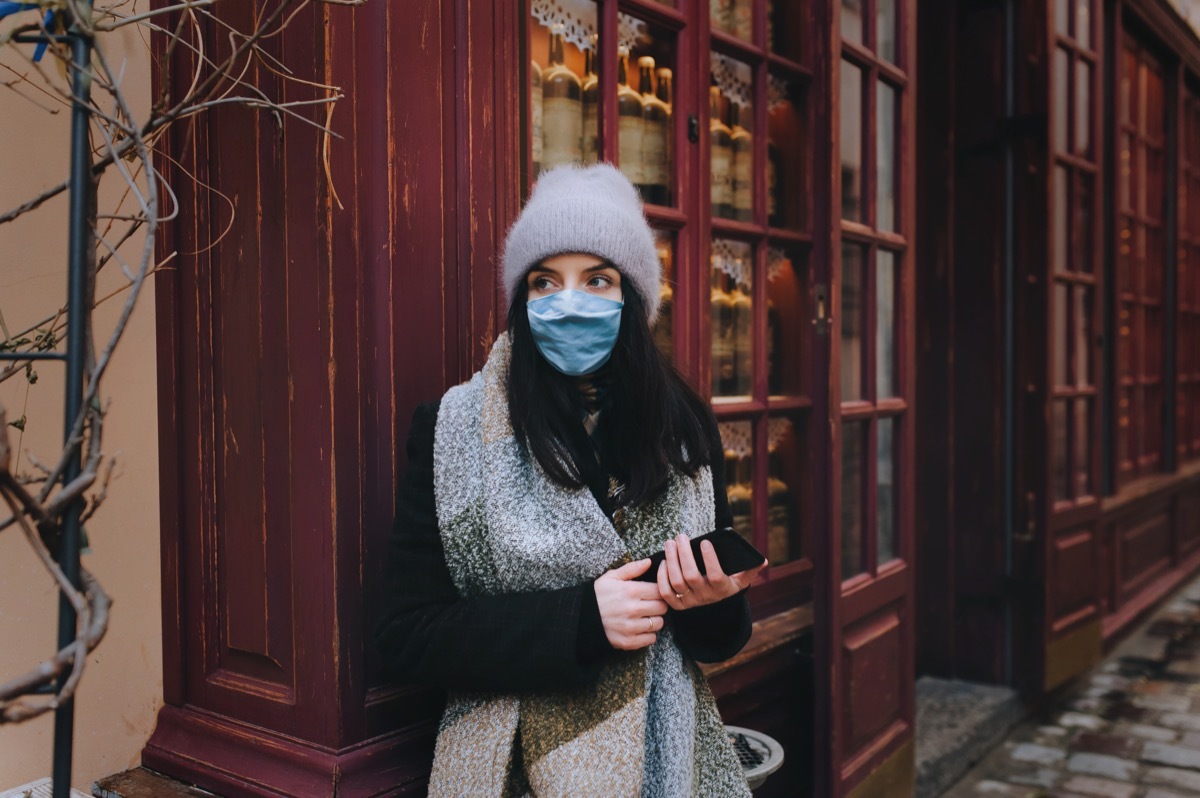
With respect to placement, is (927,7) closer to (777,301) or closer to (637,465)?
(777,301)

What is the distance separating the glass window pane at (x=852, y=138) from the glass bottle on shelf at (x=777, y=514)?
866 millimetres

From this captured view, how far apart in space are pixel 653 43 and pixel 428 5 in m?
0.96

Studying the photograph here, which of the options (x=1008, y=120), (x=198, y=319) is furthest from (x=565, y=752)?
(x=1008, y=120)

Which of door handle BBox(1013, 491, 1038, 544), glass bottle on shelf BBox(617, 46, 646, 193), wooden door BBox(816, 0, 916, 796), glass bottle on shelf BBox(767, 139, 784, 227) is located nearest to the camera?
glass bottle on shelf BBox(617, 46, 646, 193)

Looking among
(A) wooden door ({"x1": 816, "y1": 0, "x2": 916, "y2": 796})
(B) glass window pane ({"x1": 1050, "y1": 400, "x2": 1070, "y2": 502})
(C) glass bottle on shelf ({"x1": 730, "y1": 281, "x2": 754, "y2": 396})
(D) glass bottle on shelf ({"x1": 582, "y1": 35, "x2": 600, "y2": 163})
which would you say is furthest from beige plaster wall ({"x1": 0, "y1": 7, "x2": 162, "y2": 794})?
(B) glass window pane ({"x1": 1050, "y1": 400, "x2": 1070, "y2": 502})

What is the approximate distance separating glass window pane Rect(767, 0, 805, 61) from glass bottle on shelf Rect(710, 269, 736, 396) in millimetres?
856

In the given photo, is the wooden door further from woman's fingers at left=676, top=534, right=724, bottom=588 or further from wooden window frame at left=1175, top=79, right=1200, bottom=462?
wooden window frame at left=1175, top=79, right=1200, bottom=462

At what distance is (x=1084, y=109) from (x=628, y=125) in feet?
11.7

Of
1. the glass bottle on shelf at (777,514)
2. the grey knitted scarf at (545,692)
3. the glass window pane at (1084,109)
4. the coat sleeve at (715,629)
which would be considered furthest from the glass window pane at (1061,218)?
the grey knitted scarf at (545,692)

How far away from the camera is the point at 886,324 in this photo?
3326 mm

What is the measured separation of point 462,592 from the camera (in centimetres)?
159

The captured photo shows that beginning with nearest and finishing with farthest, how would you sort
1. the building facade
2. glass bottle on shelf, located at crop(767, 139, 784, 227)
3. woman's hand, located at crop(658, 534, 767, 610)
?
woman's hand, located at crop(658, 534, 767, 610)
the building facade
glass bottle on shelf, located at crop(767, 139, 784, 227)

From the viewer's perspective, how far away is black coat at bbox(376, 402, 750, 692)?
58.5 inches

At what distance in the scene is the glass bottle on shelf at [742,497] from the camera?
3012 millimetres
